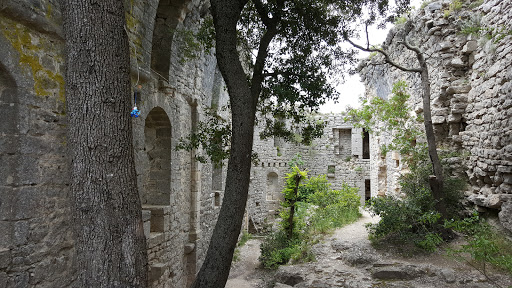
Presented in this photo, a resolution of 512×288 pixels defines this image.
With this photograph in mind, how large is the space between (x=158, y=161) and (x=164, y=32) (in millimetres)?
2589

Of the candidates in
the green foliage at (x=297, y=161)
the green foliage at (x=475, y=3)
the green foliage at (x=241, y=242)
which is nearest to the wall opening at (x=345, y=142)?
the green foliage at (x=297, y=161)

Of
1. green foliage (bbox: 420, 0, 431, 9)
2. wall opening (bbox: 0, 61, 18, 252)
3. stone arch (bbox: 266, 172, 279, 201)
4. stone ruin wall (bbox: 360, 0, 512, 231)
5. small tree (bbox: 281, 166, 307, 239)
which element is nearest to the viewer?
wall opening (bbox: 0, 61, 18, 252)

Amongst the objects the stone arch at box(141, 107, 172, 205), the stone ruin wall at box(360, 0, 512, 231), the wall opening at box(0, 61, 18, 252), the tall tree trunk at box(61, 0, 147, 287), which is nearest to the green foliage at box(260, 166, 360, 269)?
the stone arch at box(141, 107, 172, 205)

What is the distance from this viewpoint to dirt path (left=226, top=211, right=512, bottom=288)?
5.16m

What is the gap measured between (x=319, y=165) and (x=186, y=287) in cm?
1289

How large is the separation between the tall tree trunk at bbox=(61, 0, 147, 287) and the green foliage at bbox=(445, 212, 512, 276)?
4.60 metres

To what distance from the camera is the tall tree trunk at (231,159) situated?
3699mm

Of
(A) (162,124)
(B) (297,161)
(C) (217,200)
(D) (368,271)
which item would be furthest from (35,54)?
(B) (297,161)

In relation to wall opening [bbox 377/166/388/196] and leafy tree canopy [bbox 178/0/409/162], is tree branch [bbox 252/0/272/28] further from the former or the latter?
wall opening [bbox 377/166/388/196]

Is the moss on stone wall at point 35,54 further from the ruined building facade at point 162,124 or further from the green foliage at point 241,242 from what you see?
the green foliage at point 241,242

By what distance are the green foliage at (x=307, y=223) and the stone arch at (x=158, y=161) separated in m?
3.50

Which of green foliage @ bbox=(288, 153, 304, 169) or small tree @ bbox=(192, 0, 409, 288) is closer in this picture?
small tree @ bbox=(192, 0, 409, 288)

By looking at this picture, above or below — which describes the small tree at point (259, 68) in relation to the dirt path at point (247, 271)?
above

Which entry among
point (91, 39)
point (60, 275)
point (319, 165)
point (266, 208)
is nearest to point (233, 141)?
point (91, 39)
